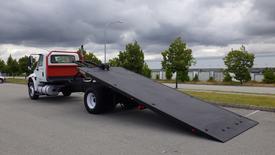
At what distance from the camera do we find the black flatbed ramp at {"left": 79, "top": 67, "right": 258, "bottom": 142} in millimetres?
6027

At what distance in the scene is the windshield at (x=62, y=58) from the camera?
11.8 meters

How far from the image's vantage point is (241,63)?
3338 cm

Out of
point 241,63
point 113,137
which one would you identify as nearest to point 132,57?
point 241,63

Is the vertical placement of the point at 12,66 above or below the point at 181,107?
above

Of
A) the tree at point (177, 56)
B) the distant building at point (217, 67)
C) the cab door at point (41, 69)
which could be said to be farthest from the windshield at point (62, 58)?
the distant building at point (217, 67)

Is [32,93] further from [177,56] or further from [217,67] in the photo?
[217,67]

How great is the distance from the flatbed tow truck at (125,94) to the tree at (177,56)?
573 inches

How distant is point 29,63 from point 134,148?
9344 mm

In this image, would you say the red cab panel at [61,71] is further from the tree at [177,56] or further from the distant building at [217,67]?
the distant building at [217,67]

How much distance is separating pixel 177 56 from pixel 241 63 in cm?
1207

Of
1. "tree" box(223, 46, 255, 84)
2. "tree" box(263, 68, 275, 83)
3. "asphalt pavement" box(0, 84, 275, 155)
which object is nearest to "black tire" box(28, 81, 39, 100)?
"asphalt pavement" box(0, 84, 275, 155)

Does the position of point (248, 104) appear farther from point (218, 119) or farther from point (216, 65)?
point (216, 65)

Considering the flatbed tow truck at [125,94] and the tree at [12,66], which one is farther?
the tree at [12,66]

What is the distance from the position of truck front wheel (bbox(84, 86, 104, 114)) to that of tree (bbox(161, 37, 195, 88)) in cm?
1748
